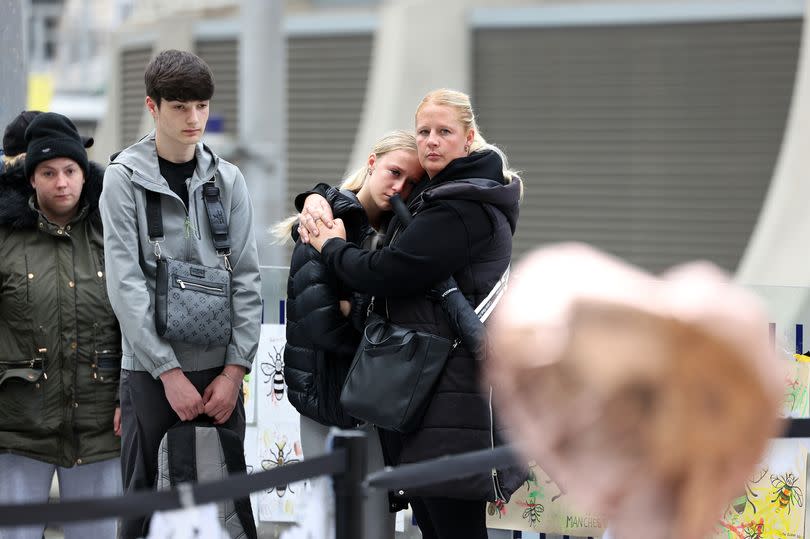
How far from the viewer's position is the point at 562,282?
150cm

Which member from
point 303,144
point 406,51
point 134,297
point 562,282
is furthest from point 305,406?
point 303,144

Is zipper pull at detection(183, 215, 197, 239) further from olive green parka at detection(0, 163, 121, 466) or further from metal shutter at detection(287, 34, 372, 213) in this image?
metal shutter at detection(287, 34, 372, 213)

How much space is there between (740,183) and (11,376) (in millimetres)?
9136

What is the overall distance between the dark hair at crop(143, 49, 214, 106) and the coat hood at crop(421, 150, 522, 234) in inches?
33.7

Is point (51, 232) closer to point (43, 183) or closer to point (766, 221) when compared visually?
point (43, 183)

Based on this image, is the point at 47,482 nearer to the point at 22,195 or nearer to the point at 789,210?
the point at 22,195

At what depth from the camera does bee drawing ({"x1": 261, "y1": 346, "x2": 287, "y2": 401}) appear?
5.51m

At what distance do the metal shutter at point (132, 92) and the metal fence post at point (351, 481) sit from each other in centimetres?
1432

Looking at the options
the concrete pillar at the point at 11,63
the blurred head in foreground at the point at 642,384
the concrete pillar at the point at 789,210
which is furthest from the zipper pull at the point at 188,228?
the concrete pillar at the point at 789,210

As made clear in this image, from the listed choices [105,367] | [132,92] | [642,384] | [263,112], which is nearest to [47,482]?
[105,367]

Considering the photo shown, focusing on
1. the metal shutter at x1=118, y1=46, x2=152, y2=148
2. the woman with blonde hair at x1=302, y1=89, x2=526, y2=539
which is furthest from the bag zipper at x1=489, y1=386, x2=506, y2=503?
the metal shutter at x1=118, y1=46, x2=152, y2=148

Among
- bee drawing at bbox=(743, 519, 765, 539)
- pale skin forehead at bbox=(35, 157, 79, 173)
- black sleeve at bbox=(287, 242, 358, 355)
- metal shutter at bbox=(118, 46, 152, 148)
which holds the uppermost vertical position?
metal shutter at bbox=(118, 46, 152, 148)

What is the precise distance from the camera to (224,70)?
1541 cm

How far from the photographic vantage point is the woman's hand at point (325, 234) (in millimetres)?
4270
